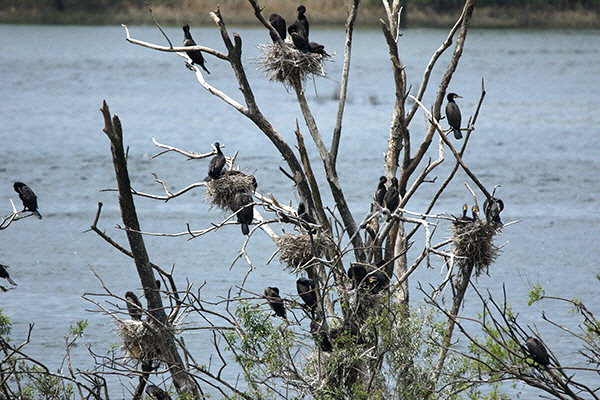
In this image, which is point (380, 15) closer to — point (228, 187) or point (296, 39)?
point (296, 39)

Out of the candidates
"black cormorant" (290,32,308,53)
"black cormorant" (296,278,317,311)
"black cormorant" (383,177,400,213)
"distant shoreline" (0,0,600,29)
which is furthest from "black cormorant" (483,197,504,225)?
"distant shoreline" (0,0,600,29)

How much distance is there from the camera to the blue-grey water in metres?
15.9

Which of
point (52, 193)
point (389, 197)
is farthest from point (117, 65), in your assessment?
point (389, 197)

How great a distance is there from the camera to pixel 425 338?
8438mm

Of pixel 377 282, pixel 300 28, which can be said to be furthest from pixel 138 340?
pixel 300 28

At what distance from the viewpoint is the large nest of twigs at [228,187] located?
29.3 ft

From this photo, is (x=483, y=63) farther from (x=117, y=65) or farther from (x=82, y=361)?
(x=82, y=361)

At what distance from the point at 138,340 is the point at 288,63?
108 inches

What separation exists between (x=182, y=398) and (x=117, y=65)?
3775cm

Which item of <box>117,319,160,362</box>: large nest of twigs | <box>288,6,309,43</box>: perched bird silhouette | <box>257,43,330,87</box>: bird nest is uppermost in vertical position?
<box>288,6,309,43</box>: perched bird silhouette

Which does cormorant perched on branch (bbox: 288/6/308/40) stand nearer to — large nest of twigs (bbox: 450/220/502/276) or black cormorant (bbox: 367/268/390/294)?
large nest of twigs (bbox: 450/220/502/276)

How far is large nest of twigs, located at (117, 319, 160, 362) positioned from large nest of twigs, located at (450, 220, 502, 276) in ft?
8.66

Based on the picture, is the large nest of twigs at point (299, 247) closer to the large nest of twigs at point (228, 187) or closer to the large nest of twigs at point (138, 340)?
the large nest of twigs at point (228, 187)

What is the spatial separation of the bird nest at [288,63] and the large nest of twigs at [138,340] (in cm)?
258
